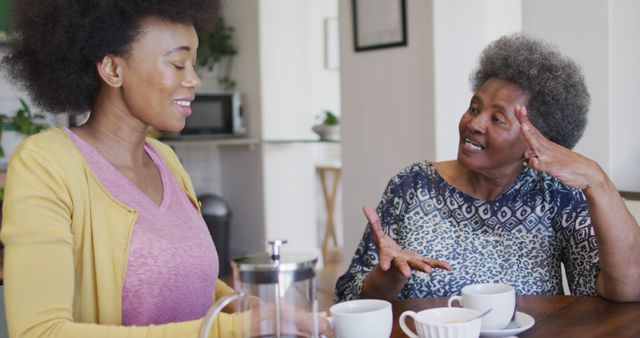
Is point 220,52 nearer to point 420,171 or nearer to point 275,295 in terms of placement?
point 420,171

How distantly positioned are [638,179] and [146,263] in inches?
71.2

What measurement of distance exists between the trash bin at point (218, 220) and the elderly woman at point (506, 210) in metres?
Result: 3.36

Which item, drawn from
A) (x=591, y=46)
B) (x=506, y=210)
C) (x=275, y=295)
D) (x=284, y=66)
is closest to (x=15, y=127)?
(x=284, y=66)

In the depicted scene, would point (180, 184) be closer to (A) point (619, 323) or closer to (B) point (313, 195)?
(A) point (619, 323)

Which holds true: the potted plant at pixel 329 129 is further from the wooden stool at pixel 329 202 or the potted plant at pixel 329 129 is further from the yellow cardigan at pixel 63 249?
the yellow cardigan at pixel 63 249

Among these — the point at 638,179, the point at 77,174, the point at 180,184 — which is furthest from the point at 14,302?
the point at 638,179

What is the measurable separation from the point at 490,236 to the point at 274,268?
3.39 ft

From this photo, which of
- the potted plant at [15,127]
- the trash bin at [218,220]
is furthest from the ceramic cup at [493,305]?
the trash bin at [218,220]

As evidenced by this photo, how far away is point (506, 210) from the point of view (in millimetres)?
1922

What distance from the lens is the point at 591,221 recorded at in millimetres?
1709

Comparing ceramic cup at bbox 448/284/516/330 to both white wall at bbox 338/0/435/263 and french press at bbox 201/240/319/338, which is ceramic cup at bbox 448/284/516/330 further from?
white wall at bbox 338/0/435/263

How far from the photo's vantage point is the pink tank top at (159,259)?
135cm

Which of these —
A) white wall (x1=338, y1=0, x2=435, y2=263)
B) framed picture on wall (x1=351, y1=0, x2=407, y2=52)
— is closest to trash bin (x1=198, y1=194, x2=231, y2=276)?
white wall (x1=338, y1=0, x2=435, y2=263)

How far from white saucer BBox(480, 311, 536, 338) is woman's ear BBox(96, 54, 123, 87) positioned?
0.81 meters
